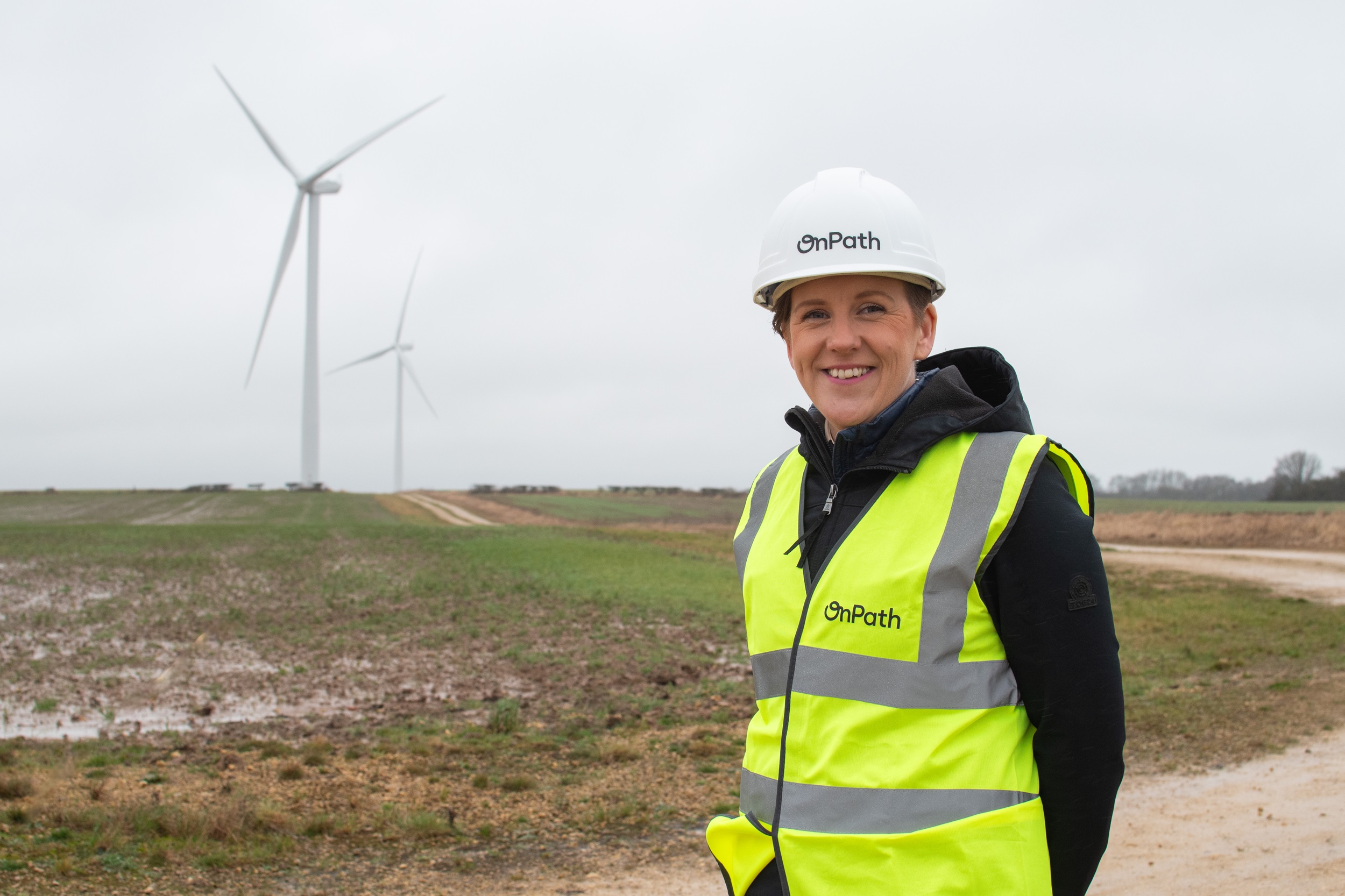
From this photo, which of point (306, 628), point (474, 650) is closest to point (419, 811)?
point (474, 650)

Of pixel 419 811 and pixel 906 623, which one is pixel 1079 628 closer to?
pixel 906 623

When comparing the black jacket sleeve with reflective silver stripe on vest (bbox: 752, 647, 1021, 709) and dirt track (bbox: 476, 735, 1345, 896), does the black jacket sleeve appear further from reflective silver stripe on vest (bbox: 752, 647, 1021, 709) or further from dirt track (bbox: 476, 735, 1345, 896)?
dirt track (bbox: 476, 735, 1345, 896)

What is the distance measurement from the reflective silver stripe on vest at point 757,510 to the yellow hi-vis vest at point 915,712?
0.40 m

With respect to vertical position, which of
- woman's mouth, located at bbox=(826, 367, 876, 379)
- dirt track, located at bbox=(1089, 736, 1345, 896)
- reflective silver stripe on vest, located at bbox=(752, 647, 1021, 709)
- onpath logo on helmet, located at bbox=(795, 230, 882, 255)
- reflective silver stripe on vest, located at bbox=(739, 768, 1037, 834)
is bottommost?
dirt track, located at bbox=(1089, 736, 1345, 896)

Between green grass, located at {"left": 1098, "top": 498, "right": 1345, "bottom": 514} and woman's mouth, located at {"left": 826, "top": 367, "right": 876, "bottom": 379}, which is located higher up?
woman's mouth, located at {"left": 826, "top": 367, "right": 876, "bottom": 379}

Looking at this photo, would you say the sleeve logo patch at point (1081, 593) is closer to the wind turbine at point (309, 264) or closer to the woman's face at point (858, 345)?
the woman's face at point (858, 345)

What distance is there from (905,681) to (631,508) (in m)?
71.9

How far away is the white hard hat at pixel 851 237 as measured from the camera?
7.43 feet

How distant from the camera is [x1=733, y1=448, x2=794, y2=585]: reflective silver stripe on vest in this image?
2.60 metres

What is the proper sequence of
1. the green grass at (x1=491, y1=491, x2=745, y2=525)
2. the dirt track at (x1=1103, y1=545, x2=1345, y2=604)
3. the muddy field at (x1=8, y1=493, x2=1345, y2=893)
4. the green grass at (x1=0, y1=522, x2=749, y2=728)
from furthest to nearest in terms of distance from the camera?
the green grass at (x1=491, y1=491, x2=745, y2=525), the dirt track at (x1=1103, y1=545, x2=1345, y2=604), the green grass at (x1=0, y1=522, x2=749, y2=728), the muddy field at (x1=8, y1=493, x2=1345, y2=893)

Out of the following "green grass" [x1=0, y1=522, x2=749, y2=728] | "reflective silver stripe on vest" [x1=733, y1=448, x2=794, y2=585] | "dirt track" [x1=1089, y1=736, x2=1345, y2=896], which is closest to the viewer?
"reflective silver stripe on vest" [x1=733, y1=448, x2=794, y2=585]

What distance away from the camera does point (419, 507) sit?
6575 cm

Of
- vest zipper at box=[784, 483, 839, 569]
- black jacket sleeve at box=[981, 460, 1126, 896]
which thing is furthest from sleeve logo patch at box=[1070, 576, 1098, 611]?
vest zipper at box=[784, 483, 839, 569]

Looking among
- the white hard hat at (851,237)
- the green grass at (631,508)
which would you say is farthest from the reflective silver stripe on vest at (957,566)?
the green grass at (631,508)
